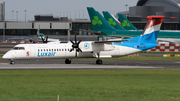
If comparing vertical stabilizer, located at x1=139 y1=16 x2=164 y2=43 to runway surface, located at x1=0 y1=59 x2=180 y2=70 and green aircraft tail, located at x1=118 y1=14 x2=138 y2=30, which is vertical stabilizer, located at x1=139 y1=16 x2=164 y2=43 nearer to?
runway surface, located at x1=0 y1=59 x2=180 y2=70

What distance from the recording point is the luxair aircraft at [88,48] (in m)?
35.0

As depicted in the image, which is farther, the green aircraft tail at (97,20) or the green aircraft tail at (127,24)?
the green aircraft tail at (127,24)

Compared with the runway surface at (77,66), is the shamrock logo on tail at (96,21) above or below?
above

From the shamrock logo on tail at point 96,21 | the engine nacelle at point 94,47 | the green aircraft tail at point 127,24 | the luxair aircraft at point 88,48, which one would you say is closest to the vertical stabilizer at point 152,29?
the luxair aircraft at point 88,48

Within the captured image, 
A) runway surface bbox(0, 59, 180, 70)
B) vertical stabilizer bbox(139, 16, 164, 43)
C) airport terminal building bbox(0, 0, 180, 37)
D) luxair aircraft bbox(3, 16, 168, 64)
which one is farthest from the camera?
airport terminal building bbox(0, 0, 180, 37)

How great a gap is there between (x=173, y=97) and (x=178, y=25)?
423ft

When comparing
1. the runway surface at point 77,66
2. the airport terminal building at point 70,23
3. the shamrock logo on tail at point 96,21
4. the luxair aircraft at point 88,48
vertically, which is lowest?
the runway surface at point 77,66

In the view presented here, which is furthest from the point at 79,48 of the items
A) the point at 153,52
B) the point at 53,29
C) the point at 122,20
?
the point at 53,29

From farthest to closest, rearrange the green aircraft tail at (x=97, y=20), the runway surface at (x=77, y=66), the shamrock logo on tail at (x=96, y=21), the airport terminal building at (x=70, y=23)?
Answer: the airport terminal building at (x=70, y=23) < the shamrock logo on tail at (x=96, y=21) < the green aircraft tail at (x=97, y=20) < the runway surface at (x=77, y=66)

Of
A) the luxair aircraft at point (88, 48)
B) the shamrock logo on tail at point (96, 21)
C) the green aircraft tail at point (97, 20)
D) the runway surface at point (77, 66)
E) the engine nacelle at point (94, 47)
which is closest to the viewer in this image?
the runway surface at point (77, 66)

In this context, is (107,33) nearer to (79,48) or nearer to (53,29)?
(79,48)

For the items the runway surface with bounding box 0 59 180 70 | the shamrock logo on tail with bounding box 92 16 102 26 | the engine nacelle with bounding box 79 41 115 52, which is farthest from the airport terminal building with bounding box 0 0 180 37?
the engine nacelle with bounding box 79 41 115 52

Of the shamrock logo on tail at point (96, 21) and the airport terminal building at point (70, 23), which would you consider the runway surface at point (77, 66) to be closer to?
the shamrock logo on tail at point (96, 21)

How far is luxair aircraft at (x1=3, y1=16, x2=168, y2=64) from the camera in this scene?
35.0 meters
